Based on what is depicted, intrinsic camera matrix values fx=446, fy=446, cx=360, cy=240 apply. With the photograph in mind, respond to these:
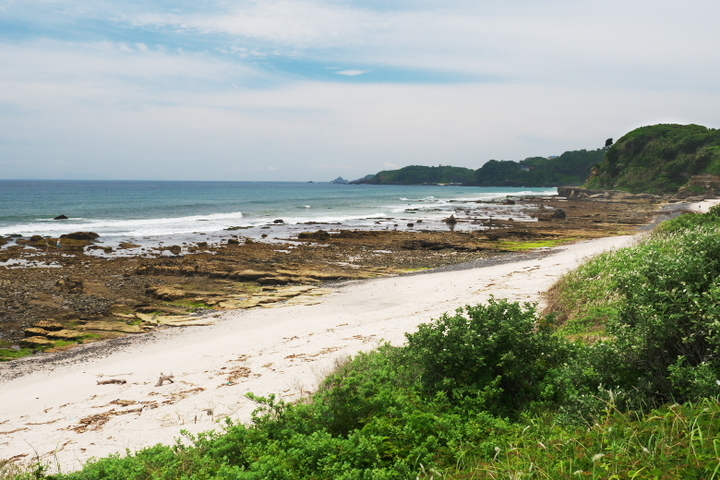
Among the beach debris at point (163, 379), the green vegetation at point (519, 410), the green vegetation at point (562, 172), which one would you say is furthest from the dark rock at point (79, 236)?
the green vegetation at point (562, 172)

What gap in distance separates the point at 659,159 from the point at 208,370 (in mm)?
100629

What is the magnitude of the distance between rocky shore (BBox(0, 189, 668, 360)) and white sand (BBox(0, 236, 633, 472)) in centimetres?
222

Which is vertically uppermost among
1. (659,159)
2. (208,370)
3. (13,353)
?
(659,159)

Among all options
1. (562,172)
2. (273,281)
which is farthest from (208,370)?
(562,172)

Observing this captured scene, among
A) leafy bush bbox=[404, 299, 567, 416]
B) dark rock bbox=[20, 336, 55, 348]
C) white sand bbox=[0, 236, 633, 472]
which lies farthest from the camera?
dark rock bbox=[20, 336, 55, 348]

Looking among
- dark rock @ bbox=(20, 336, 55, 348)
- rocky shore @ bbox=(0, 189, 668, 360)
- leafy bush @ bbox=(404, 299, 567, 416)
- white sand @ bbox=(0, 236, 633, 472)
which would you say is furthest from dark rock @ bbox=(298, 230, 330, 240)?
leafy bush @ bbox=(404, 299, 567, 416)

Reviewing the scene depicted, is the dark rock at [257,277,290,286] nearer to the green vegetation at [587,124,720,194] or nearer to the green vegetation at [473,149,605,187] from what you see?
the green vegetation at [587,124,720,194]

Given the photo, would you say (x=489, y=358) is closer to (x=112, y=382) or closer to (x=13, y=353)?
(x=112, y=382)

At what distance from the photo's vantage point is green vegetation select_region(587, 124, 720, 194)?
78312 mm

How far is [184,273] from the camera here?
21.3 meters

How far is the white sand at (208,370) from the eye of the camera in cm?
689

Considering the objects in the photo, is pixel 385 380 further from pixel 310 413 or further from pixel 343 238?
pixel 343 238

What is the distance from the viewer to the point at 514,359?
17.7ft

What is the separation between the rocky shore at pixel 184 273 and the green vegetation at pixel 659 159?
54.5 meters
